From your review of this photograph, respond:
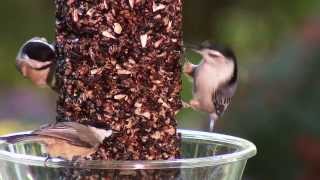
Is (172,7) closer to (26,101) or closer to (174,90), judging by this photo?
(174,90)

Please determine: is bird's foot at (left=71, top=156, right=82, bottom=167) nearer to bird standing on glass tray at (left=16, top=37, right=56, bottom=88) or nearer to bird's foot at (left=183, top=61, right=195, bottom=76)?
bird standing on glass tray at (left=16, top=37, right=56, bottom=88)

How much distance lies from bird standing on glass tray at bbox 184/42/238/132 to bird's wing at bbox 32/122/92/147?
411 millimetres

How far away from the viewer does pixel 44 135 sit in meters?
1.95

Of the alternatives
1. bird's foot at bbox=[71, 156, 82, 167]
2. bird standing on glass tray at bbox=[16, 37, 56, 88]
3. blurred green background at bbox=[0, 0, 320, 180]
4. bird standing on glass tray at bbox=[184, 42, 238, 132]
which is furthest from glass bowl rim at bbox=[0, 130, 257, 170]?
blurred green background at bbox=[0, 0, 320, 180]

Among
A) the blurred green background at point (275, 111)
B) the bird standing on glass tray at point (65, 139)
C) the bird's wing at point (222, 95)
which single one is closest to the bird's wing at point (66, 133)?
the bird standing on glass tray at point (65, 139)

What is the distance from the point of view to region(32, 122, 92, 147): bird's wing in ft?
6.39

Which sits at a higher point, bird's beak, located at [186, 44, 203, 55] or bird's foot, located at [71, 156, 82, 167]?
bird's beak, located at [186, 44, 203, 55]

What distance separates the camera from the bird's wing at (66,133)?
1.95m

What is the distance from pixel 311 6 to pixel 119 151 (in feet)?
23.4

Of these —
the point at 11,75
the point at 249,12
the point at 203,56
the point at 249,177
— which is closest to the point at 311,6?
the point at 249,12

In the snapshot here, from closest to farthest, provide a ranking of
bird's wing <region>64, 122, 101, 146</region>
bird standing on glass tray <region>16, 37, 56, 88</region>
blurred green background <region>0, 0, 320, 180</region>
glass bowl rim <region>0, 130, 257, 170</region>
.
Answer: glass bowl rim <region>0, 130, 257, 170</region> → bird's wing <region>64, 122, 101, 146</region> → bird standing on glass tray <region>16, 37, 56, 88</region> → blurred green background <region>0, 0, 320, 180</region>

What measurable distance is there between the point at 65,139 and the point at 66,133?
0.06ft

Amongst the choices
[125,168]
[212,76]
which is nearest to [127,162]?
[125,168]

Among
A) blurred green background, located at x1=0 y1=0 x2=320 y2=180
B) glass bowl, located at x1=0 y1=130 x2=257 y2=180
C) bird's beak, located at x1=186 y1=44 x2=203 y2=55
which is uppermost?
bird's beak, located at x1=186 y1=44 x2=203 y2=55
